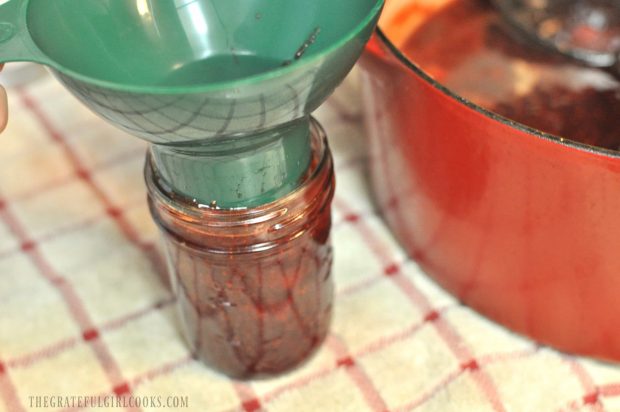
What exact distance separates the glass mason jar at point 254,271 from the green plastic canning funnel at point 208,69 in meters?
0.01

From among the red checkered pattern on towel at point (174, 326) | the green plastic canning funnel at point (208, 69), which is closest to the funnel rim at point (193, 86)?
the green plastic canning funnel at point (208, 69)

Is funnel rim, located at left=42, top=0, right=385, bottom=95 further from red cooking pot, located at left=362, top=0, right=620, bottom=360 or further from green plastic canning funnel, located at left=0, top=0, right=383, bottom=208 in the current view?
red cooking pot, located at left=362, top=0, right=620, bottom=360

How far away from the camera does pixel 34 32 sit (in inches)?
15.6

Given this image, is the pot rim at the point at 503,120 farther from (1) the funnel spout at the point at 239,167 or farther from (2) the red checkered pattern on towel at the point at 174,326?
(2) the red checkered pattern on towel at the point at 174,326

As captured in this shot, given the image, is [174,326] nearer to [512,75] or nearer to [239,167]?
[239,167]

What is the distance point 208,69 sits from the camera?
47 cm

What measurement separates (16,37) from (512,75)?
437 mm

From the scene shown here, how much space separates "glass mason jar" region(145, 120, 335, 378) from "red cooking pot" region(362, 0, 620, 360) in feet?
0.23

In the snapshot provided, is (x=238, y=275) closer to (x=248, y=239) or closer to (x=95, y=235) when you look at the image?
(x=248, y=239)

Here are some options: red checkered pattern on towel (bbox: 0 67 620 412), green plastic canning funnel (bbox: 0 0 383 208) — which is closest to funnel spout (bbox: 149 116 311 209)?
green plastic canning funnel (bbox: 0 0 383 208)

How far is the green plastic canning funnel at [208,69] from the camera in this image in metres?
0.36

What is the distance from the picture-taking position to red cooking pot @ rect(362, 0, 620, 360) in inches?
17.8

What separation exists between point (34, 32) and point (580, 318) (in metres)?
0.38

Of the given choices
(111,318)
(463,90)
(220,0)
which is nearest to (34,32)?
(220,0)
